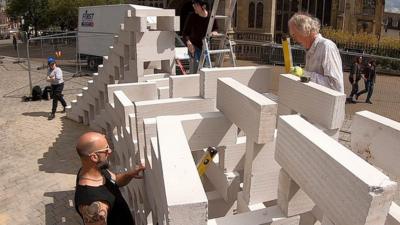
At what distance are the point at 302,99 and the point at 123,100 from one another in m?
2.17

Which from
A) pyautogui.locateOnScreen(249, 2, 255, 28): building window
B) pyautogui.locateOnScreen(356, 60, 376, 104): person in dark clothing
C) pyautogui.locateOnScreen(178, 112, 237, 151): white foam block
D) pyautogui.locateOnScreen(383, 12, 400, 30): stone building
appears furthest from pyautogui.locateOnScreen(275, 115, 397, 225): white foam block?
pyautogui.locateOnScreen(383, 12, 400, 30): stone building

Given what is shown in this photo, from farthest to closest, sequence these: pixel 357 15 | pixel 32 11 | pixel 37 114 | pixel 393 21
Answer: pixel 32 11, pixel 393 21, pixel 357 15, pixel 37 114

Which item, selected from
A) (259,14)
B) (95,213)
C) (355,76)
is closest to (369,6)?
A: (259,14)

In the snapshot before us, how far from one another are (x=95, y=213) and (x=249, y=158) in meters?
1.21

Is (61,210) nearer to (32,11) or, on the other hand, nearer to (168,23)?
(168,23)

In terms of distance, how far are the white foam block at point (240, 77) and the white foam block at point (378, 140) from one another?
165cm

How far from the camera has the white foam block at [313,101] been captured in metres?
2.72

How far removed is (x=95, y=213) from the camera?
2.74 m

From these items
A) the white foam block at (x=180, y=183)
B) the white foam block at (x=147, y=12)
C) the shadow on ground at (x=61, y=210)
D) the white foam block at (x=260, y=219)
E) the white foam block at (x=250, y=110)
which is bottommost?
the shadow on ground at (x=61, y=210)

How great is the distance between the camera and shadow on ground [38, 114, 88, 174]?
760cm

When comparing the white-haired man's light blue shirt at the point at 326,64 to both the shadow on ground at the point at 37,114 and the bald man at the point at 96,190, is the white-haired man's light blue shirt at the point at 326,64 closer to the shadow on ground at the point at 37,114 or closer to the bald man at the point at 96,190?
the bald man at the point at 96,190

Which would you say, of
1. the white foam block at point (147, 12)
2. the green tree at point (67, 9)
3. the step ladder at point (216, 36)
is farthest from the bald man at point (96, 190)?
the green tree at point (67, 9)

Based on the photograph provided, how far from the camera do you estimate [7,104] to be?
13.9 metres

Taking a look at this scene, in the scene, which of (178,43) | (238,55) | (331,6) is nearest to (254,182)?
(178,43)
